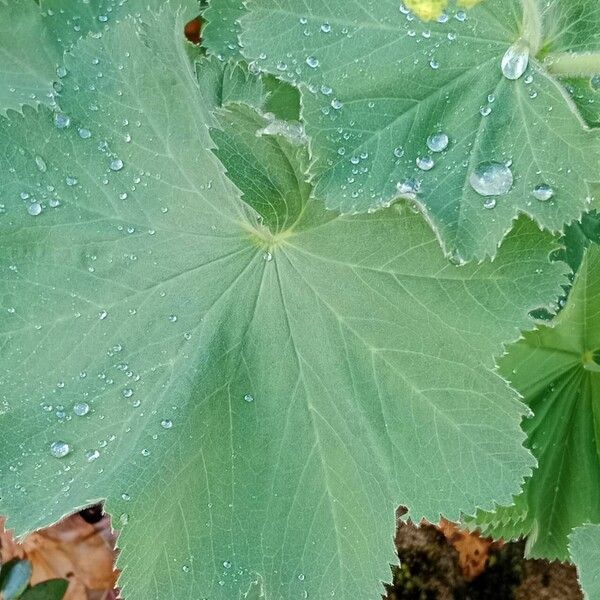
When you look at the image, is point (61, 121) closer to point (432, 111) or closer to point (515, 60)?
point (432, 111)

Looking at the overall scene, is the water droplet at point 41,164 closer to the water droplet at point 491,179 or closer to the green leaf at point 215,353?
the green leaf at point 215,353

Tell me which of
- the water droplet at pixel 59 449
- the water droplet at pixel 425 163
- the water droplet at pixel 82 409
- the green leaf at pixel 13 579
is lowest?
the green leaf at pixel 13 579

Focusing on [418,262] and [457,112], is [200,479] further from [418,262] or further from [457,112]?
[457,112]

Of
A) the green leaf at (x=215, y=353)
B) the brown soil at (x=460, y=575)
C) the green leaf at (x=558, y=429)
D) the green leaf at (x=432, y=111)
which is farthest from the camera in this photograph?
the brown soil at (x=460, y=575)

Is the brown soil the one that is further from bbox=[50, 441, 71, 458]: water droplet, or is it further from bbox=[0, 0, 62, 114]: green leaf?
bbox=[0, 0, 62, 114]: green leaf

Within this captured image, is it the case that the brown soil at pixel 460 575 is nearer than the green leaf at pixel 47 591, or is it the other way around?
the green leaf at pixel 47 591

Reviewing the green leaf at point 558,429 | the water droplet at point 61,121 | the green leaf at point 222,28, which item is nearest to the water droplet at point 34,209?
the water droplet at point 61,121

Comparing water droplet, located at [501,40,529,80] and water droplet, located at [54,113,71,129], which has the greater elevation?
water droplet, located at [501,40,529,80]

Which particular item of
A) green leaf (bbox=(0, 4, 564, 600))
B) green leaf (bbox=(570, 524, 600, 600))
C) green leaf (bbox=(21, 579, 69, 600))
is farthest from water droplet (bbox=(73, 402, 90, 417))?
green leaf (bbox=(570, 524, 600, 600))

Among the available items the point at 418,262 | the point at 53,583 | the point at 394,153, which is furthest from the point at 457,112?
the point at 53,583
